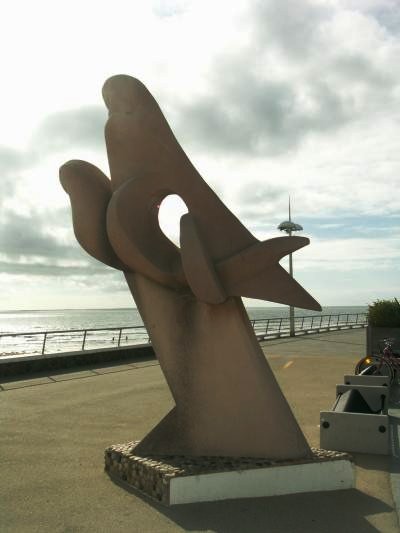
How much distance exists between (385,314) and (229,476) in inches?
420

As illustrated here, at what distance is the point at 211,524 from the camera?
4.19 m

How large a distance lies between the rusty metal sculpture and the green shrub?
9681 mm

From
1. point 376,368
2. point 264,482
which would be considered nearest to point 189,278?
point 264,482

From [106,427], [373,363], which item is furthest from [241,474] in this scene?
[373,363]

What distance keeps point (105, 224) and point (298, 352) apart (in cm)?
1260

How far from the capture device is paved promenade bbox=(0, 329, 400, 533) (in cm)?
418

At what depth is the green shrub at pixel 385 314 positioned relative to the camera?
14.0m

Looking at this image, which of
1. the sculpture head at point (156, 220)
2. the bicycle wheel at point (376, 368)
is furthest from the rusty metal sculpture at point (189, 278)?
the bicycle wheel at point (376, 368)

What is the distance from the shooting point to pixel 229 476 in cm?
473

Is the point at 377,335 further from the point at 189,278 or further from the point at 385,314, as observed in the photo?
the point at 189,278

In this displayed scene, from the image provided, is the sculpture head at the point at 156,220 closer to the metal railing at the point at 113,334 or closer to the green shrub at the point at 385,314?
the metal railing at the point at 113,334

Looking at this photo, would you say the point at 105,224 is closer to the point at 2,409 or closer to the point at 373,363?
the point at 2,409

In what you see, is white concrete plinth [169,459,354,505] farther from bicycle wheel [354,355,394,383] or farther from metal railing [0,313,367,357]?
bicycle wheel [354,355,394,383]

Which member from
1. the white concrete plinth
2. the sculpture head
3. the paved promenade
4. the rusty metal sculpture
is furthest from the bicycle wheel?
the sculpture head
